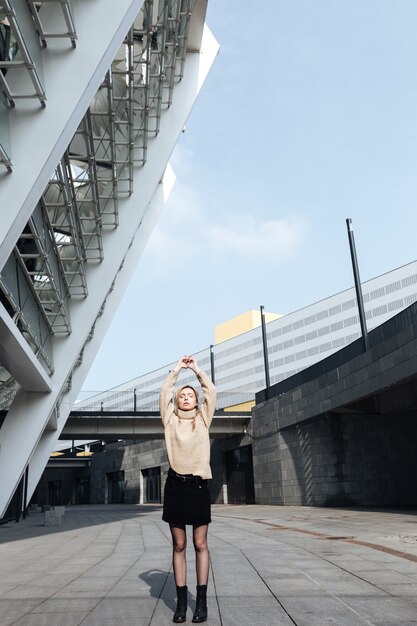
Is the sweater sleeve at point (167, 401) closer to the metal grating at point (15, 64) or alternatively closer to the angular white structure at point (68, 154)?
the angular white structure at point (68, 154)

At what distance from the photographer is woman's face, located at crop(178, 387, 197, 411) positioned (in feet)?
17.5

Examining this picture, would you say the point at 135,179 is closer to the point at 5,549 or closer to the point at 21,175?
the point at 21,175

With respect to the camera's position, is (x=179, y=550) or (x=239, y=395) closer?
(x=179, y=550)

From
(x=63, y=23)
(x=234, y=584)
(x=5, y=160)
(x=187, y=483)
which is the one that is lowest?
(x=234, y=584)

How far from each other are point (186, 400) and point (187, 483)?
2.44 feet

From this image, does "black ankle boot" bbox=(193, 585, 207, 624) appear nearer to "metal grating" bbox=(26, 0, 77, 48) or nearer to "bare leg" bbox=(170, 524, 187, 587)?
"bare leg" bbox=(170, 524, 187, 587)

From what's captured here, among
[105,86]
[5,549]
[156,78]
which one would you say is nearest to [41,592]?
[5,549]

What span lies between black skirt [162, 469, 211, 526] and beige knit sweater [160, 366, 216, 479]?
0.31 feet

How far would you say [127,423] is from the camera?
43438mm

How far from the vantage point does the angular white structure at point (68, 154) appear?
11398mm

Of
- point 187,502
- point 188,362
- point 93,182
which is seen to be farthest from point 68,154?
point 187,502

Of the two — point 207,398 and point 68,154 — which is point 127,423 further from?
point 207,398

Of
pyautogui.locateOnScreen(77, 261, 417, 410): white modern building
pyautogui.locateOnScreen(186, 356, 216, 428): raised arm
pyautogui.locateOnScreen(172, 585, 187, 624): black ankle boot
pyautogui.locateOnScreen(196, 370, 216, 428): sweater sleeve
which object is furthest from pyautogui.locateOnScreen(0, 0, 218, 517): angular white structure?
pyautogui.locateOnScreen(77, 261, 417, 410): white modern building

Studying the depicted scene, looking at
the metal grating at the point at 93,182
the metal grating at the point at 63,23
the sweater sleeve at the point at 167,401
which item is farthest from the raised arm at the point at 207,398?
the metal grating at the point at 93,182
